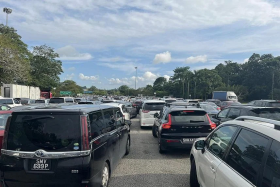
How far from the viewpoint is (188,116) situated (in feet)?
25.0

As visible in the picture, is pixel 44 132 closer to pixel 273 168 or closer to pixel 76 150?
pixel 76 150

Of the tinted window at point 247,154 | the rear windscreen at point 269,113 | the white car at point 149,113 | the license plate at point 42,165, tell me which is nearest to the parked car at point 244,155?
the tinted window at point 247,154

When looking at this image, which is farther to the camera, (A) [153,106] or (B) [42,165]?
(A) [153,106]

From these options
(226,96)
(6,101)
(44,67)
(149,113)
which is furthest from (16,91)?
(226,96)

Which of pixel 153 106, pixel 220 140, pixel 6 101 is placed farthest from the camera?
pixel 6 101

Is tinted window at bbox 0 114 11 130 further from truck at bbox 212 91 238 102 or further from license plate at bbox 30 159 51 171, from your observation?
truck at bbox 212 91 238 102

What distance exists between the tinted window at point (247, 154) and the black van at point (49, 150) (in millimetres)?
2180

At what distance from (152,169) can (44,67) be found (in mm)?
53382

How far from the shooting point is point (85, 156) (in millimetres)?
3779

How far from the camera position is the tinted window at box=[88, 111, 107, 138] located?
4.24 meters

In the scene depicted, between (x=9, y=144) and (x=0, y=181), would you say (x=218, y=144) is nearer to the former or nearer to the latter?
(x=9, y=144)

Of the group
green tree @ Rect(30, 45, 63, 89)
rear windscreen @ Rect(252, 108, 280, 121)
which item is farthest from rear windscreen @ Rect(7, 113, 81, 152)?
green tree @ Rect(30, 45, 63, 89)

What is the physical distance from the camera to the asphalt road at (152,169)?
5.32m

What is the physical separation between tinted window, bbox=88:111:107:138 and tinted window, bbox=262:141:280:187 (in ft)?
9.05
